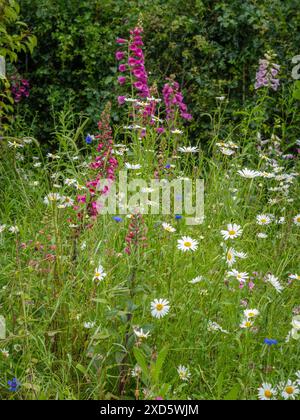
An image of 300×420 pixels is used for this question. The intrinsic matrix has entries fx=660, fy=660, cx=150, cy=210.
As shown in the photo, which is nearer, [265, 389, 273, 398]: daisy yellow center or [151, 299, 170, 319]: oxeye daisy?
[265, 389, 273, 398]: daisy yellow center

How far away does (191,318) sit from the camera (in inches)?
113

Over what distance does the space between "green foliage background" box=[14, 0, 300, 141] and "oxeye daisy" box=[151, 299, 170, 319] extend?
9.75 feet

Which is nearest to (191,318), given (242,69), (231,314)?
(231,314)

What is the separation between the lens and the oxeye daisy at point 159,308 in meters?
2.59

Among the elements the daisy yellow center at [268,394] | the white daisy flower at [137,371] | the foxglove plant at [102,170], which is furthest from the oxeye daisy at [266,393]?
the foxglove plant at [102,170]

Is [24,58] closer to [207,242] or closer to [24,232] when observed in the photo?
[24,232]

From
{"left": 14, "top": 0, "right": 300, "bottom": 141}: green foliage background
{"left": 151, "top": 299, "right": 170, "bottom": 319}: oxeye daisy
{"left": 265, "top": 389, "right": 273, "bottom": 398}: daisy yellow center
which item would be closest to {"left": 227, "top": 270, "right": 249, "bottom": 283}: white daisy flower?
{"left": 151, "top": 299, "right": 170, "bottom": 319}: oxeye daisy

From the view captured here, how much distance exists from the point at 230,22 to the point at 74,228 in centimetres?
322

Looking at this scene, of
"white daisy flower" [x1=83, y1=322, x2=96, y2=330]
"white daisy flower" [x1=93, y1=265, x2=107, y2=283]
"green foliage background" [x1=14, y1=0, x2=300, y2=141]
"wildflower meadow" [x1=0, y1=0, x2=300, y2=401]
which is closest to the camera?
"wildflower meadow" [x1=0, y1=0, x2=300, y2=401]

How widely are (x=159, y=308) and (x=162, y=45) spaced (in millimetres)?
3861

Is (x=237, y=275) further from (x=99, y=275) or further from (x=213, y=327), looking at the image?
(x=99, y=275)

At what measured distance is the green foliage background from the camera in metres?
5.57

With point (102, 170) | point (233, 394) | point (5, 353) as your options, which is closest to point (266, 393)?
point (233, 394)

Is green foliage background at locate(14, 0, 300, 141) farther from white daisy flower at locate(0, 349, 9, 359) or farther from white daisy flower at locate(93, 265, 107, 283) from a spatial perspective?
white daisy flower at locate(0, 349, 9, 359)
